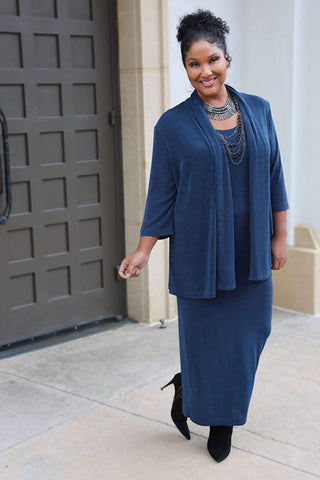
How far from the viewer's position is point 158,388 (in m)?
4.01

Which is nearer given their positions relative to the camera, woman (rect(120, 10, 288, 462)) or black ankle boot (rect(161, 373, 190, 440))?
woman (rect(120, 10, 288, 462))

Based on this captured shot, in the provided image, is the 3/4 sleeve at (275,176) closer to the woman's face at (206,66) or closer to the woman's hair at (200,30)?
the woman's face at (206,66)

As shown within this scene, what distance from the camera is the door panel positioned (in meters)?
4.55

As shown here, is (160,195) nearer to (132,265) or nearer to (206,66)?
(132,265)

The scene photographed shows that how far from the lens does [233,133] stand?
9.61 ft

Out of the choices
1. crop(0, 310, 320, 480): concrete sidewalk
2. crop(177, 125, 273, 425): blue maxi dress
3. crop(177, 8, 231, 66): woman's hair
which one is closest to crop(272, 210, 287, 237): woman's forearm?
crop(177, 125, 273, 425): blue maxi dress

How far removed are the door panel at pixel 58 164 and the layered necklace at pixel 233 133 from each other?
195 centimetres

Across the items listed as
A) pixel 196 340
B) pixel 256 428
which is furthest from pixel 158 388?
pixel 196 340

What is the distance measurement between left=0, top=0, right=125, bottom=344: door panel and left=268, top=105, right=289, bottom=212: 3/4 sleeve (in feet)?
6.66

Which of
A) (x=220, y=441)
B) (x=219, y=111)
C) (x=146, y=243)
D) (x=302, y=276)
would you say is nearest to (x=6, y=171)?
(x=146, y=243)

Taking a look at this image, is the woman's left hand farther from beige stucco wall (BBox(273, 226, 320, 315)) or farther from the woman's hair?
beige stucco wall (BBox(273, 226, 320, 315))

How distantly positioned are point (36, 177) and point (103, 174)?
22.0 inches

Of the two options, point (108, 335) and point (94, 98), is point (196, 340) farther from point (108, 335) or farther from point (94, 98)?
point (94, 98)

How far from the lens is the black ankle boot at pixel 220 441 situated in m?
3.16
